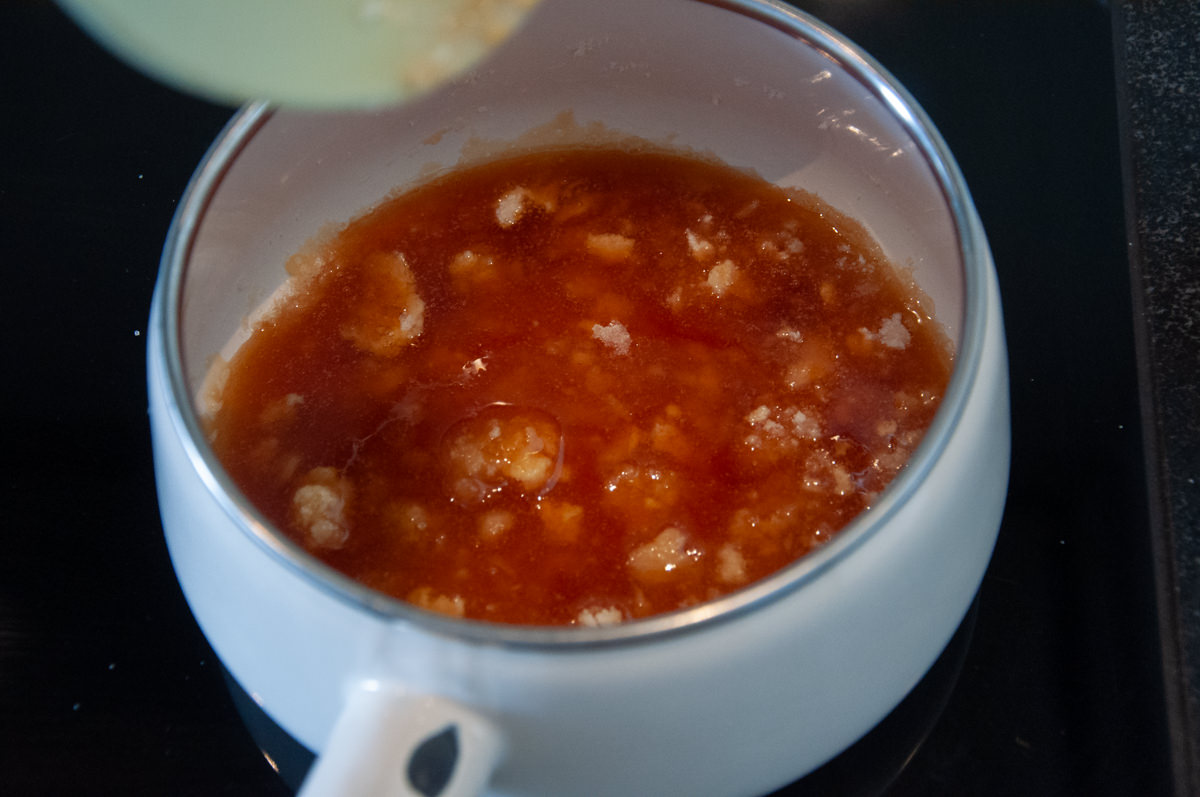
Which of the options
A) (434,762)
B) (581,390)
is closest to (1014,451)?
(581,390)

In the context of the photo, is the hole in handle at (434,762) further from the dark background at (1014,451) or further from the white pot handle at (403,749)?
the dark background at (1014,451)

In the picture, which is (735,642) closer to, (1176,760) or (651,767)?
(651,767)

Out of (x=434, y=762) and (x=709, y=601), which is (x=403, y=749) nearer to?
(x=434, y=762)

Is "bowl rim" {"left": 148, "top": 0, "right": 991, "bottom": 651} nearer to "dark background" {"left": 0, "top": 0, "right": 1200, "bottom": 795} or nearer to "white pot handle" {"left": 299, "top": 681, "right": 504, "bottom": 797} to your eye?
"white pot handle" {"left": 299, "top": 681, "right": 504, "bottom": 797}

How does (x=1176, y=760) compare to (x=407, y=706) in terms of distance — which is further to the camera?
(x=1176, y=760)

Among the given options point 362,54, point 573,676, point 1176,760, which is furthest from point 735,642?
point 362,54
